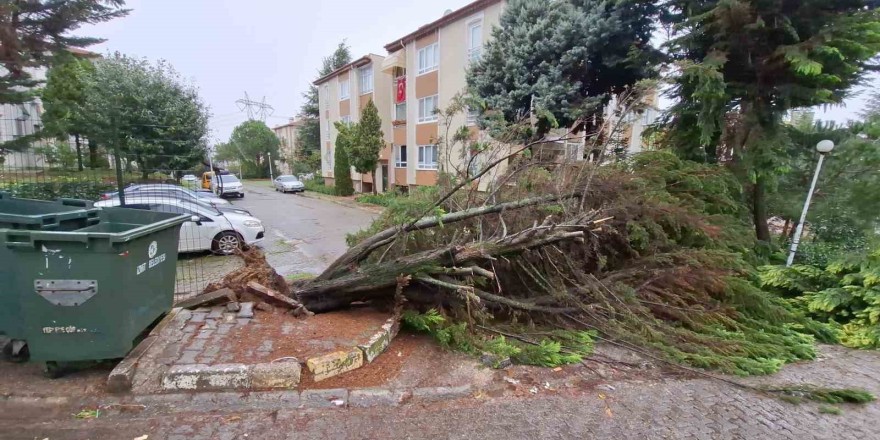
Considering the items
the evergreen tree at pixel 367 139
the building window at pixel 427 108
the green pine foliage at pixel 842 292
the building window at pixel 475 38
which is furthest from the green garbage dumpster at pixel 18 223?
the evergreen tree at pixel 367 139

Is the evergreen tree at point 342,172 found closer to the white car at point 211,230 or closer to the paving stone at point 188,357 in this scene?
the white car at point 211,230

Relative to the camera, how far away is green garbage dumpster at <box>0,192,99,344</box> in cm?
319

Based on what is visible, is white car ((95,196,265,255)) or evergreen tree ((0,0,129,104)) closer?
evergreen tree ((0,0,129,104))

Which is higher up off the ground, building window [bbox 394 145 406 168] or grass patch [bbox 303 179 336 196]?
building window [bbox 394 145 406 168]

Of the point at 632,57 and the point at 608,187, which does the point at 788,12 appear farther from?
the point at 608,187

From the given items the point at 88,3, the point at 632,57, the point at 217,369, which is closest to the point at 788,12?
the point at 632,57

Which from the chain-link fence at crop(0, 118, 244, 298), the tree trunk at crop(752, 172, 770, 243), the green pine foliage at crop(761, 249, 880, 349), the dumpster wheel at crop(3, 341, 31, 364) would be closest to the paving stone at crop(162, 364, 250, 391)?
the dumpster wheel at crop(3, 341, 31, 364)

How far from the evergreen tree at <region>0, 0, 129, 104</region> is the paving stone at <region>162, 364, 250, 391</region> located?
247 inches

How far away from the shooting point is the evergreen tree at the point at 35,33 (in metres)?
5.86

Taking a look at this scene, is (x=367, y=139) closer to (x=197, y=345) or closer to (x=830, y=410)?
(x=197, y=345)

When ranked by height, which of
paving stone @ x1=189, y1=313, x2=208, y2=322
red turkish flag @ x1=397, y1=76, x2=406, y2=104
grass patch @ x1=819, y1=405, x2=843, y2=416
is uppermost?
red turkish flag @ x1=397, y1=76, x2=406, y2=104

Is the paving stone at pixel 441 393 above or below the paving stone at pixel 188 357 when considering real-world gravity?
below

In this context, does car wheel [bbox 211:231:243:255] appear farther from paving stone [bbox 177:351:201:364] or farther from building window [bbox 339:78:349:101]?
building window [bbox 339:78:349:101]

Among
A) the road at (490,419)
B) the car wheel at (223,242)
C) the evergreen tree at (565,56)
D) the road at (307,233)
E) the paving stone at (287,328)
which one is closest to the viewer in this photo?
the road at (490,419)
